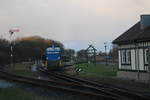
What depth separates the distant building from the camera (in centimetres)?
2553

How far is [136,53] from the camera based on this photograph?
89.6ft

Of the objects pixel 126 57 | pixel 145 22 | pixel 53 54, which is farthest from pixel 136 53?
pixel 53 54

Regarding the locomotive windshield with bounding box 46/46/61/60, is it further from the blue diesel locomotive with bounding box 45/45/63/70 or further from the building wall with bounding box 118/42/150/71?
the building wall with bounding box 118/42/150/71

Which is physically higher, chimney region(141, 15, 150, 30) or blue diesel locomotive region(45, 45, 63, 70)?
chimney region(141, 15, 150, 30)

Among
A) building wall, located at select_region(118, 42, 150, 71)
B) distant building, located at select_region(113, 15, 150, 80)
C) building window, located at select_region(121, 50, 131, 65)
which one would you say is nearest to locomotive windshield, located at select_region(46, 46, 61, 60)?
distant building, located at select_region(113, 15, 150, 80)

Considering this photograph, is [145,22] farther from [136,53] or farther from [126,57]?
[126,57]

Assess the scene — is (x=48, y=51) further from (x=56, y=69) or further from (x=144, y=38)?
(x=144, y=38)

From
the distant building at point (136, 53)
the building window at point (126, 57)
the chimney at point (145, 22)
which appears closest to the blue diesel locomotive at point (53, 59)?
the distant building at point (136, 53)

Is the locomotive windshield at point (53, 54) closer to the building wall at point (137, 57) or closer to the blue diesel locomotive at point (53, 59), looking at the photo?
the blue diesel locomotive at point (53, 59)

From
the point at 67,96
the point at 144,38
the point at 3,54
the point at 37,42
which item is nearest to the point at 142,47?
the point at 144,38

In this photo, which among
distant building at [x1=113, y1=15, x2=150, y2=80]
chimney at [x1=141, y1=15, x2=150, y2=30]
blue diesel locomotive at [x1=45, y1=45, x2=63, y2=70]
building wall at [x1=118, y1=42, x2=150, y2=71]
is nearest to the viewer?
distant building at [x1=113, y1=15, x2=150, y2=80]

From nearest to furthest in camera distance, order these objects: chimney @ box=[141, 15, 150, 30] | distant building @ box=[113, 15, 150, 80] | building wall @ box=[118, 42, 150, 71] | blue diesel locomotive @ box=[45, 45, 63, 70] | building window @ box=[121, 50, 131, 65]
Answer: distant building @ box=[113, 15, 150, 80], building wall @ box=[118, 42, 150, 71], chimney @ box=[141, 15, 150, 30], building window @ box=[121, 50, 131, 65], blue diesel locomotive @ box=[45, 45, 63, 70]

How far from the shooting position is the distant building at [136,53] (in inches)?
1005

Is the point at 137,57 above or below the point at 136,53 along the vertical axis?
below
